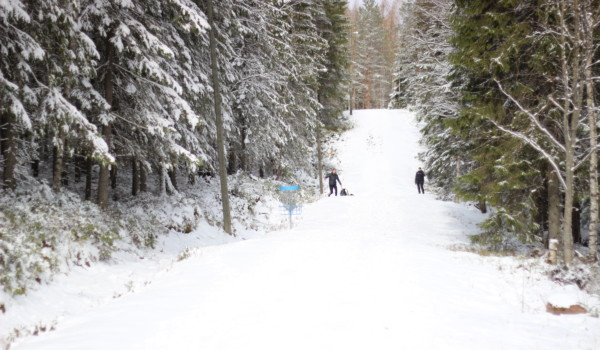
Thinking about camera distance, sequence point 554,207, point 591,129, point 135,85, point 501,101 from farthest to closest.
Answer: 1. point 135,85
2. point 501,101
3. point 554,207
4. point 591,129

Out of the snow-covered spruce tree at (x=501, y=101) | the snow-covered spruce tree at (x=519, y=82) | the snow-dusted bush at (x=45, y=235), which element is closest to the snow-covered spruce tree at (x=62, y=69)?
the snow-dusted bush at (x=45, y=235)

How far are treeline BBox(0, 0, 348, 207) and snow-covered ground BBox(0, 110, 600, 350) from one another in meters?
3.30

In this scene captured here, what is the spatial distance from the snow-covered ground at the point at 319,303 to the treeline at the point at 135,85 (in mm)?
3300

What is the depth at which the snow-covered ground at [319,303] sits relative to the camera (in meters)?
3.91

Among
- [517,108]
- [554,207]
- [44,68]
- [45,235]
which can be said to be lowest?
[45,235]

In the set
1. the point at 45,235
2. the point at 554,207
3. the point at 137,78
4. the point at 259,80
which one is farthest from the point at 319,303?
the point at 259,80

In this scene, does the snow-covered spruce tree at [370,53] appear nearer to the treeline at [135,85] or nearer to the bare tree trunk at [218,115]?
the treeline at [135,85]

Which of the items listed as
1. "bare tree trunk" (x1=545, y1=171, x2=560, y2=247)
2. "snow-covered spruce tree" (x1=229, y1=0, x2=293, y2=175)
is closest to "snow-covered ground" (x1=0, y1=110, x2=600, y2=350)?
"bare tree trunk" (x1=545, y1=171, x2=560, y2=247)

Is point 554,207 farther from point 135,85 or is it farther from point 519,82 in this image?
point 135,85

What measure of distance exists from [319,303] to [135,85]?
8.30m

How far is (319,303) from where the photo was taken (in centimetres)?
493

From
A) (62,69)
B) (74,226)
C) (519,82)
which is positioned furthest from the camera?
(519,82)

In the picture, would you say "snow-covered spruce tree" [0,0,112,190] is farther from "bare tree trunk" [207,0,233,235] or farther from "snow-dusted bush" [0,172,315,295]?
"bare tree trunk" [207,0,233,235]

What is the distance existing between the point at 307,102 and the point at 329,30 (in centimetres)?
582
